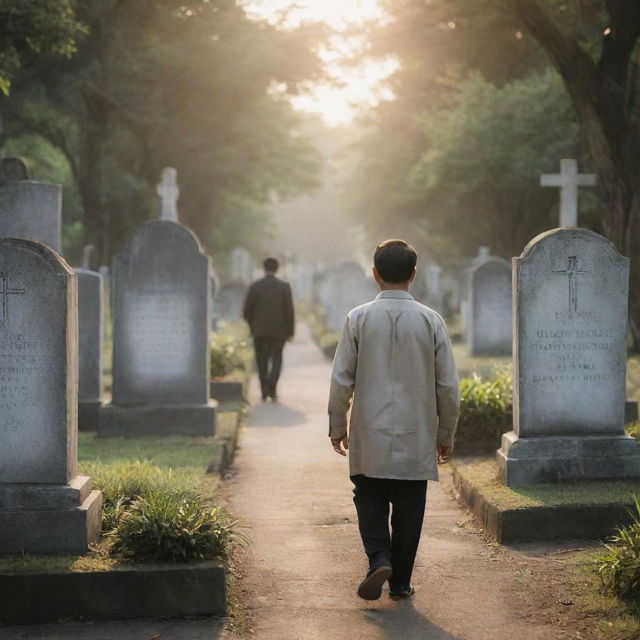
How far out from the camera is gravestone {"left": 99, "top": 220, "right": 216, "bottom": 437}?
34.2 ft

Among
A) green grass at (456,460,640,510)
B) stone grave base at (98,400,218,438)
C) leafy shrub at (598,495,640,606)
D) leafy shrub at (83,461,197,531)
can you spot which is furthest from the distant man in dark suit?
leafy shrub at (598,495,640,606)

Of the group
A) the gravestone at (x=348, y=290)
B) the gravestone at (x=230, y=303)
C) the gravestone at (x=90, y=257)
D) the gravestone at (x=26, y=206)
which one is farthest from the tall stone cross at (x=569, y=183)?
the gravestone at (x=230, y=303)

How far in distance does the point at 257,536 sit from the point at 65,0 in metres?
7.51

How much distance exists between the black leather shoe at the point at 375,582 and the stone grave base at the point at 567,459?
2309 millimetres

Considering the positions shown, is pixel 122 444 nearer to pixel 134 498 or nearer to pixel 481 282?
pixel 134 498

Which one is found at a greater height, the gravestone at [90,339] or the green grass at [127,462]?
the gravestone at [90,339]

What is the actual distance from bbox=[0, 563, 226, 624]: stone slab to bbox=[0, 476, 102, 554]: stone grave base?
1.31 ft

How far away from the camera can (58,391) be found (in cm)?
Answer: 560

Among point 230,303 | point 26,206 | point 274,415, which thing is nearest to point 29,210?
point 26,206

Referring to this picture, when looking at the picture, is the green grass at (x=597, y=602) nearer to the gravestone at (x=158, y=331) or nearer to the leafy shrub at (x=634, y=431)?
the leafy shrub at (x=634, y=431)

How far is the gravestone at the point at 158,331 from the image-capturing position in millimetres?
10438

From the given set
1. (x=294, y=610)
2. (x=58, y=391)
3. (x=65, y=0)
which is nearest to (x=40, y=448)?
(x=58, y=391)

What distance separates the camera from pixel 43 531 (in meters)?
5.50

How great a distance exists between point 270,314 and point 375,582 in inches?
343
